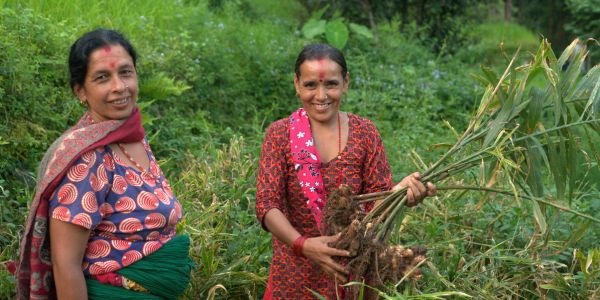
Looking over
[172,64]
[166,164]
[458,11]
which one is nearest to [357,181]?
[166,164]

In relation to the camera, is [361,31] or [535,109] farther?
[361,31]

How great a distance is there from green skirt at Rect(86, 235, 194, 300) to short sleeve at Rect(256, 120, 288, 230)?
0.35 meters

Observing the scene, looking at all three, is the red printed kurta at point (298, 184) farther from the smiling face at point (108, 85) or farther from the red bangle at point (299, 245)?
the smiling face at point (108, 85)

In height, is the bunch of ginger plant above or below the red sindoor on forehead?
below

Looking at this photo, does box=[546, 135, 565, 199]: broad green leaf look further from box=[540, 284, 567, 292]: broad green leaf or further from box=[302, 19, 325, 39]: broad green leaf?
box=[302, 19, 325, 39]: broad green leaf

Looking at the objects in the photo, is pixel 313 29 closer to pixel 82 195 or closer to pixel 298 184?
pixel 298 184

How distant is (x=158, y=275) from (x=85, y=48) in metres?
0.76

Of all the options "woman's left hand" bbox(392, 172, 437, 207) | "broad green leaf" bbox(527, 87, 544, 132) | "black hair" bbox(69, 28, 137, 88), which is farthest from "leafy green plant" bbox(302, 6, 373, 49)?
"black hair" bbox(69, 28, 137, 88)

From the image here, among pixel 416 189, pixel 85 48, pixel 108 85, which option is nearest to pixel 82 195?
pixel 108 85

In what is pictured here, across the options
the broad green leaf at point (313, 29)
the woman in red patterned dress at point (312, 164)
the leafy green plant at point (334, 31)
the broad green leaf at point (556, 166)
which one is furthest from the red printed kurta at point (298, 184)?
the broad green leaf at point (313, 29)

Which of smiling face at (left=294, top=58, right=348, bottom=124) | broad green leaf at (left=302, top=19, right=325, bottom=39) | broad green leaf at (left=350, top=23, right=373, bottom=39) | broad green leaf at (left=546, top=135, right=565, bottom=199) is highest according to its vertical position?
smiling face at (left=294, top=58, right=348, bottom=124)

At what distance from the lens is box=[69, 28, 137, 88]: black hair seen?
2668 millimetres

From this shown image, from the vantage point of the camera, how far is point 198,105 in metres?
6.69

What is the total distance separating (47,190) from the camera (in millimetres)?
2521
